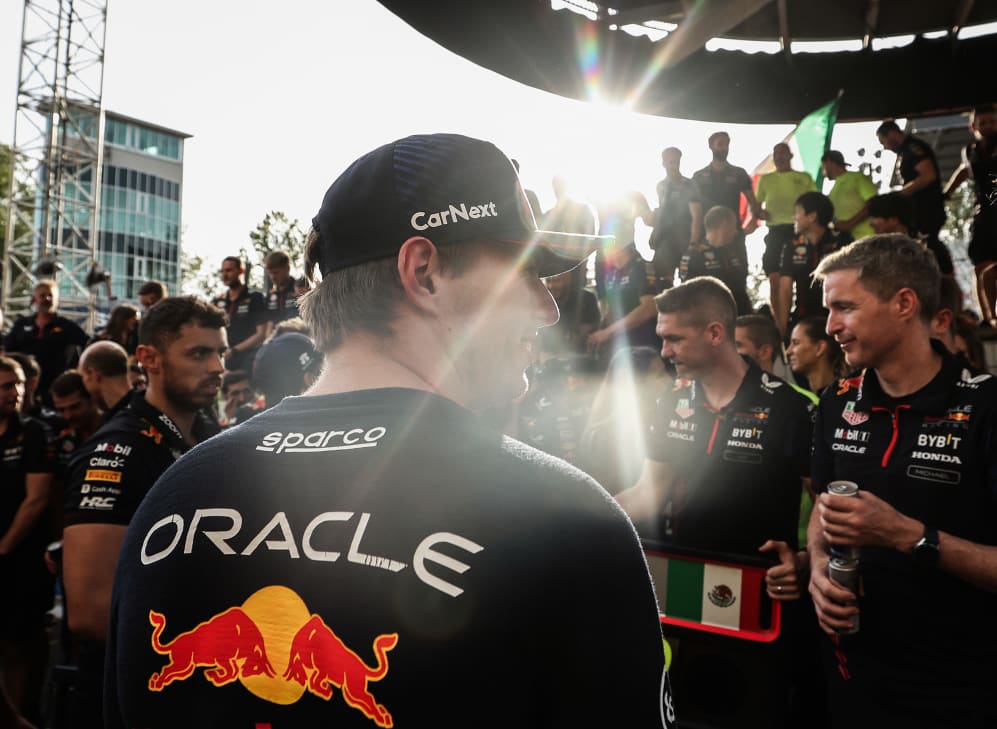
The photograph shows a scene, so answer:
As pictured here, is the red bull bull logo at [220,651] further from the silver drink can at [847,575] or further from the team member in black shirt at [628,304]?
the team member in black shirt at [628,304]

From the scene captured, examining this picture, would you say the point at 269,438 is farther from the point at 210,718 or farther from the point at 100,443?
the point at 100,443

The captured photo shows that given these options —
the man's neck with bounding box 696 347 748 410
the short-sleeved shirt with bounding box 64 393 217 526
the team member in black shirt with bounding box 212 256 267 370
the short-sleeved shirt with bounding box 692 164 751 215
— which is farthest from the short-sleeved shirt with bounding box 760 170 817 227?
the short-sleeved shirt with bounding box 64 393 217 526

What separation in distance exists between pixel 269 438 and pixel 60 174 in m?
29.7

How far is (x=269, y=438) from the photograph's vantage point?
43.5 inches

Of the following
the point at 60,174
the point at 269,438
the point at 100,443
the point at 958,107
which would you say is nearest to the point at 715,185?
the point at 958,107

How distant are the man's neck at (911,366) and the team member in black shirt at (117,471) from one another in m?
3.04

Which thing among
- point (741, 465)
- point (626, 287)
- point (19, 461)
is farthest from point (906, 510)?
point (19, 461)

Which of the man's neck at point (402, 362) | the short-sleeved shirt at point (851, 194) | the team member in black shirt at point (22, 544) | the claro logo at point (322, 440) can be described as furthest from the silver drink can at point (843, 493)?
the short-sleeved shirt at point (851, 194)

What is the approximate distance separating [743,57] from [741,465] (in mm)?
12043

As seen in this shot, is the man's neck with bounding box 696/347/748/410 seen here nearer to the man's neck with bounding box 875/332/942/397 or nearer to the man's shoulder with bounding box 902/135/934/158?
the man's neck with bounding box 875/332/942/397

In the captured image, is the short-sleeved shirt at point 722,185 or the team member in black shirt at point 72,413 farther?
the short-sleeved shirt at point 722,185

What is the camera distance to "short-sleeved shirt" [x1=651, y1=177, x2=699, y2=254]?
880 cm

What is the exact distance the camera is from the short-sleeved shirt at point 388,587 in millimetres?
895

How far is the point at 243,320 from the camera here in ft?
30.6
